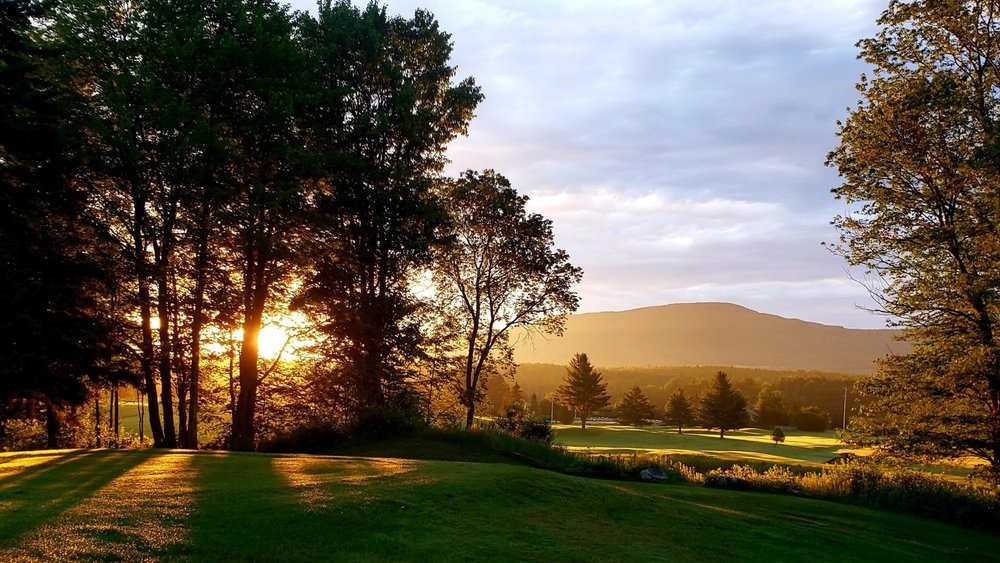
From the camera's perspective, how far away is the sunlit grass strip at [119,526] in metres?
6.17

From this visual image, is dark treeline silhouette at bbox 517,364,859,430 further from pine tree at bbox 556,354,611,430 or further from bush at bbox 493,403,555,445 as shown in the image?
bush at bbox 493,403,555,445

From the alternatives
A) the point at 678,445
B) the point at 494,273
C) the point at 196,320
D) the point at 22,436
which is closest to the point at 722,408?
the point at 678,445

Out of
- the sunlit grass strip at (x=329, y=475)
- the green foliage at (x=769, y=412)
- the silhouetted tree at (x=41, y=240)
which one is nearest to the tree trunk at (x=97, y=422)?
the silhouetted tree at (x=41, y=240)

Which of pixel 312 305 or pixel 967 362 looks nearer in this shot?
pixel 967 362

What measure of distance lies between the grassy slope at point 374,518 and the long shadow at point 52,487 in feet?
0.10

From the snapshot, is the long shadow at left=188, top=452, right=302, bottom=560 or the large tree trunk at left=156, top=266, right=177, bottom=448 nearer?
the long shadow at left=188, top=452, right=302, bottom=560

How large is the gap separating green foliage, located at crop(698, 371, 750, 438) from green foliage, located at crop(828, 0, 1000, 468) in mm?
70181

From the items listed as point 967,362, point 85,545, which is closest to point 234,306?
→ point 85,545

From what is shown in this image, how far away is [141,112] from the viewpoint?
19.5 meters

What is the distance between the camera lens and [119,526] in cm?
712

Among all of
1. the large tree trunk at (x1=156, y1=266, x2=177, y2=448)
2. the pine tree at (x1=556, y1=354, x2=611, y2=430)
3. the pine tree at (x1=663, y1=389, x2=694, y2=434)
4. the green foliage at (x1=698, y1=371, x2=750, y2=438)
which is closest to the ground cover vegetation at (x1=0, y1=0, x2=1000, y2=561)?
the large tree trunk at (x1=156, y1=266, x2=177, y2=448)

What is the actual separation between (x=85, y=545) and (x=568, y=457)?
17809mm

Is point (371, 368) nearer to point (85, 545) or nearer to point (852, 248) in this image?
point (85, 545)

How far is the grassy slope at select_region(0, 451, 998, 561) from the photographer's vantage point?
22.7ft
